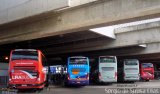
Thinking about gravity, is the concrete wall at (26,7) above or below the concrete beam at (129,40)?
above

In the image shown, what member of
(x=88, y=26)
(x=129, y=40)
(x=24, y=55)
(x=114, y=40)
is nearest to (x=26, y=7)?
(x=24, y=55)

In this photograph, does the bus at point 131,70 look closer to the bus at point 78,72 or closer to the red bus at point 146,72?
the red bus at point 146,72

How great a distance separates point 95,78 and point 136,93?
Result: 1852cm

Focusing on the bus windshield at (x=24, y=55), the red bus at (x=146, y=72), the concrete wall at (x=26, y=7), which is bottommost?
the red bus at (x=146, y=72)

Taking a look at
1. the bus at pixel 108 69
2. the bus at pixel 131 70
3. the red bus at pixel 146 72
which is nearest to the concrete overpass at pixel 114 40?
the bus at pixel 108 69

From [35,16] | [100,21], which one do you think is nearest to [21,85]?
[35,16]

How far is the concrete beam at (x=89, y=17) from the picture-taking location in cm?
1858

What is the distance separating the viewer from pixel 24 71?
23.9m

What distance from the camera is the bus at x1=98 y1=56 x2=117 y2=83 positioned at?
36625mm

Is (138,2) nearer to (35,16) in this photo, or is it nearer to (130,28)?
(35,16)

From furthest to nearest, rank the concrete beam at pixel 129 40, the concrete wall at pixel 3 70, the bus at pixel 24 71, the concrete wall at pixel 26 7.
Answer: the concrete beam at pixel 129 40
the concrete wall at pixel 3 70
the bus at pixel 24 71
the concrete wall at pixel 26 7

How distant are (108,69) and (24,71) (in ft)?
48.8

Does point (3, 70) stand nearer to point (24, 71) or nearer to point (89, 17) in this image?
point (24, 71)

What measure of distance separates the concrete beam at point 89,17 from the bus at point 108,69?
12.3m
